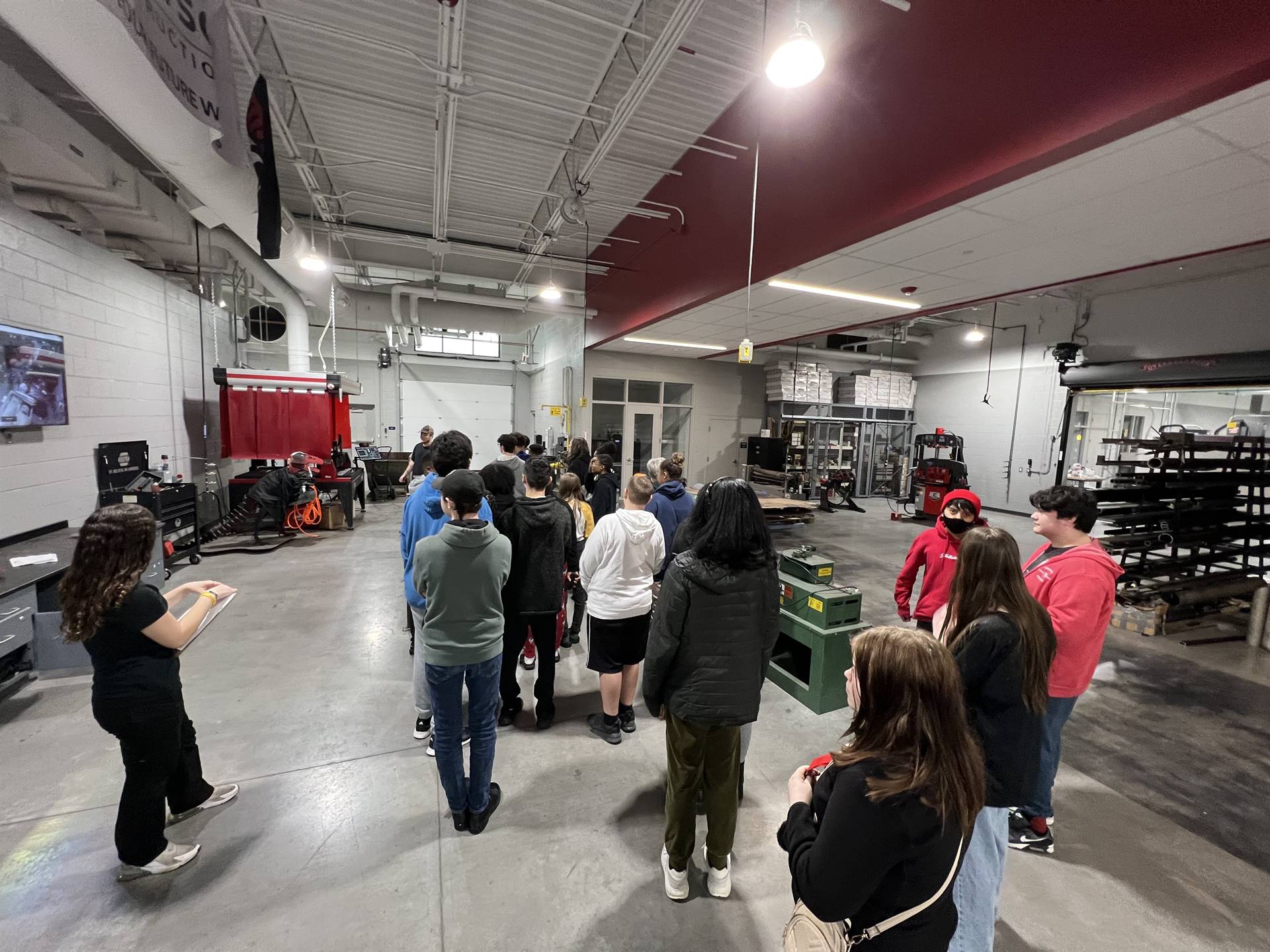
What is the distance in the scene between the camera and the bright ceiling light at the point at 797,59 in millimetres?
2215

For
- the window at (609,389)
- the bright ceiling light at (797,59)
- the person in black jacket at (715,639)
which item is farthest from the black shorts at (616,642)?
the window at (609,389)

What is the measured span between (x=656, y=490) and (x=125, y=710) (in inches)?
110

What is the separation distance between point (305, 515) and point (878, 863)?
8.37 m

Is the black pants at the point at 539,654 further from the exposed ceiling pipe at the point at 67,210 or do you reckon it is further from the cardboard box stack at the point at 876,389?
the cardboard box stack at the point at 876,389

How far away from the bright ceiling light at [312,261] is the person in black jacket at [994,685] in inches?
288

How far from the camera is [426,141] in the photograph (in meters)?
5.16

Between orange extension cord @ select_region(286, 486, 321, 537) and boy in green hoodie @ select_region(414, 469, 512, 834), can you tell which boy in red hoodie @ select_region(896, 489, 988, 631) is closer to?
boy in green hoodie @ select_region(414, 469, 512, 834)

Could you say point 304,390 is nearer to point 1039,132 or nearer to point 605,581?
point 605,581

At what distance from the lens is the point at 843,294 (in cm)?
536

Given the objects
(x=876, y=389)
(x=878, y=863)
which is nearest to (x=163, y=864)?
(x=878, y=863)

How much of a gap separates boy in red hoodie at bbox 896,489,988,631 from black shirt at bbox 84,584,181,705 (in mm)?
3487

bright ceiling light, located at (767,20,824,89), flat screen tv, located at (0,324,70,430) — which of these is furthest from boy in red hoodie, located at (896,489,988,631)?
flat screen tv, located at (0,324,70,430)

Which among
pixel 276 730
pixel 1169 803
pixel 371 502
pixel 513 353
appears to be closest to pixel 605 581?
pixel 276 730

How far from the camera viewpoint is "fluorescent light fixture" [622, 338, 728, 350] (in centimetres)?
866
